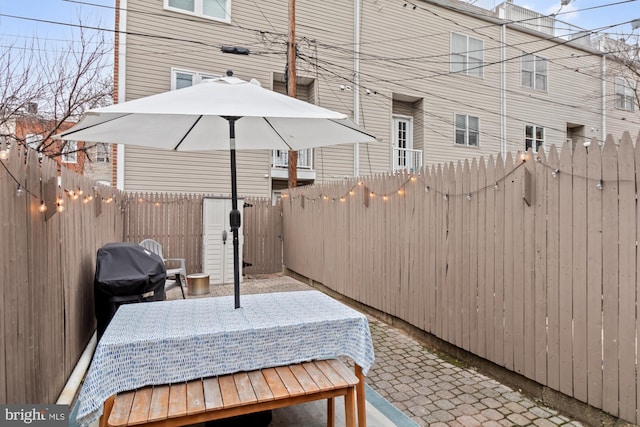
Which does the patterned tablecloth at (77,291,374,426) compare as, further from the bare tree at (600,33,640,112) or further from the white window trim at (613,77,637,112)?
the white window trim at (613,77,637,112)

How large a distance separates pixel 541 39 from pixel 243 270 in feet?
46.8

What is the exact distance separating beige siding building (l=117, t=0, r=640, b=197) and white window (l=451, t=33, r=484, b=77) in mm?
46

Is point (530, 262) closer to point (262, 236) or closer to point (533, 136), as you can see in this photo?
point (262, 236)

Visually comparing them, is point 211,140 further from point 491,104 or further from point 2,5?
point 491,104

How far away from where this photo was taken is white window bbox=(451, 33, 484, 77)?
42.5 feet

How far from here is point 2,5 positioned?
8.08m

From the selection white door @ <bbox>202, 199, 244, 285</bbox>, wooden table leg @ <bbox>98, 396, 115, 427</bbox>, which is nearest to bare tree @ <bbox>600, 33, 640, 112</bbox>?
white door @ <bbox>202, 199, 244, 285</bbox>

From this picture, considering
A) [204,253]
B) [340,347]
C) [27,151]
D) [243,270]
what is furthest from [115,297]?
[243,270]

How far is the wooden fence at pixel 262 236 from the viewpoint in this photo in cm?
920

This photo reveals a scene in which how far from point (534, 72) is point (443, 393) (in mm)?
15021

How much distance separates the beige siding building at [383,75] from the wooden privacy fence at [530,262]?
4.54 metres

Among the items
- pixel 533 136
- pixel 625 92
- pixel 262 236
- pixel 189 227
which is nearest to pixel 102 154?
pixel 189 227

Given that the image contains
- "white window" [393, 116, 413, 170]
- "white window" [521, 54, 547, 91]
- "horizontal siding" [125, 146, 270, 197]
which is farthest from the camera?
"white window" [521, 54, 547, 91]

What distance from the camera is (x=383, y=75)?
11789 millimetres
